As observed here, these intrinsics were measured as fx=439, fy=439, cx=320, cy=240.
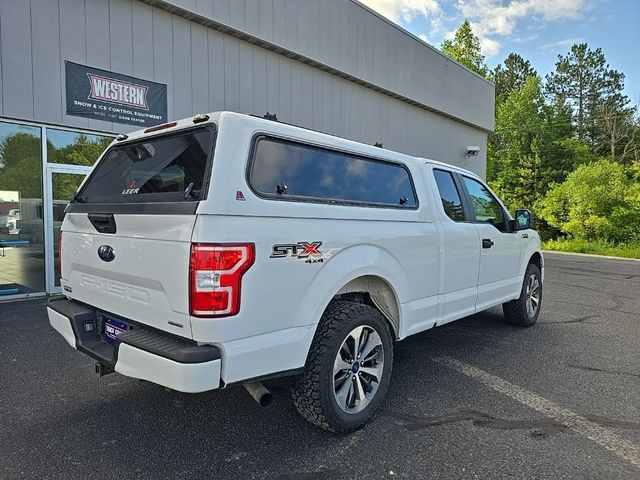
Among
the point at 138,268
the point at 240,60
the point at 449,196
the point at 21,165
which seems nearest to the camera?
the point at 138,268

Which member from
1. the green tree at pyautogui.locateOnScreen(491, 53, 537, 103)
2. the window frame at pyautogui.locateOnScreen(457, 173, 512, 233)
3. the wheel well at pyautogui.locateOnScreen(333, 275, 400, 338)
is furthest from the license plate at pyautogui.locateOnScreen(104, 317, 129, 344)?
the green tree at pyautogui.locateOnScreen(491, 53, 537, 103)

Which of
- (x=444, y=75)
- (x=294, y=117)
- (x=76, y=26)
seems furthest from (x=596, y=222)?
(x=76, y=26)

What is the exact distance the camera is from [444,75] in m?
17.6

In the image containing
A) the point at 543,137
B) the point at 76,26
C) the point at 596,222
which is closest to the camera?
the point at 76,26

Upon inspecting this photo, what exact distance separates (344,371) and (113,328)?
1.56 metres

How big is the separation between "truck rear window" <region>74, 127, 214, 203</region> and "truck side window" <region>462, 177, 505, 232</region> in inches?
119

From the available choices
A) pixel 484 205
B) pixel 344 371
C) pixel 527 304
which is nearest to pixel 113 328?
pixel 344 371

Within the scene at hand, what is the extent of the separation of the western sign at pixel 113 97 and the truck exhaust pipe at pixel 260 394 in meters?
7.44

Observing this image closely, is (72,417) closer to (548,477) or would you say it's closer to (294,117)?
(548,477)

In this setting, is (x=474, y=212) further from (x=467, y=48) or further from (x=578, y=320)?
(x=467, y=48)

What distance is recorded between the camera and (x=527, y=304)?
569 centimetres

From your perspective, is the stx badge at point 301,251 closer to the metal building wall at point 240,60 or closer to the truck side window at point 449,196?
the truck side window at point 449,196

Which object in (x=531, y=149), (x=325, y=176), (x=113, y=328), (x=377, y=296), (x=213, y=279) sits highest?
(x=531, y=149)

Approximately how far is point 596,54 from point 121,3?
44.7 m
